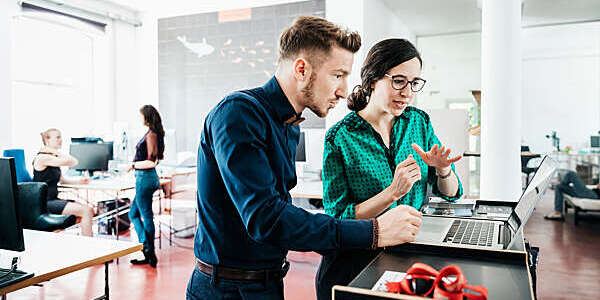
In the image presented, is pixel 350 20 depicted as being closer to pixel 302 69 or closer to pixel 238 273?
pixel 302 69

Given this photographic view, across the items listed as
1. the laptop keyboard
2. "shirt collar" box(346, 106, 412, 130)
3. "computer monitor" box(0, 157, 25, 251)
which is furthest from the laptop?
"computer monitor" box(0, 157, 25, 251)

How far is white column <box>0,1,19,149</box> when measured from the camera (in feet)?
19.9

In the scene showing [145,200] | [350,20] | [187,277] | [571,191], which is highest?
[350,20]

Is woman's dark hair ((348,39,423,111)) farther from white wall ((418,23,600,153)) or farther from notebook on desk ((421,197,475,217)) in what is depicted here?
white wall ((418,23,600,153))

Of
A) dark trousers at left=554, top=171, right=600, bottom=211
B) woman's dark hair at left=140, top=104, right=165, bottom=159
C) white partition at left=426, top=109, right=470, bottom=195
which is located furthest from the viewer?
dark trousers at left=554, top=171, right=600, bottom=211

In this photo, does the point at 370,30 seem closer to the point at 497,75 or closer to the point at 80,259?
the point at 497,75

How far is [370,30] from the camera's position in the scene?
682 centimetres

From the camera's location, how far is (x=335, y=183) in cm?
153

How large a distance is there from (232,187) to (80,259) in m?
1.16


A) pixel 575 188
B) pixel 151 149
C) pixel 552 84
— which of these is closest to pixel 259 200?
pixel 151 149

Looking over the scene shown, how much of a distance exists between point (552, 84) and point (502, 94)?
8.29 m

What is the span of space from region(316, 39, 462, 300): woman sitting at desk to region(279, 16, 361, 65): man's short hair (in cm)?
45

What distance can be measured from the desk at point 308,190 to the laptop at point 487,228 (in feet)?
8.63

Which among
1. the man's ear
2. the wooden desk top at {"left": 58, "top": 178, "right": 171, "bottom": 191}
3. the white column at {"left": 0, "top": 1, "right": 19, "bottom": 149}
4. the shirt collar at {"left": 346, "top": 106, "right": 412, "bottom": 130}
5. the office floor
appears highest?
the white column at {"left": 0, "top": 1, "right": 19, "bottom": 149}
